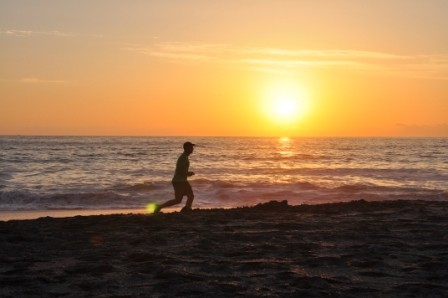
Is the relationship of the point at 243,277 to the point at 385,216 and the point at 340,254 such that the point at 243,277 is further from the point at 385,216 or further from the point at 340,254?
the point at 385,216

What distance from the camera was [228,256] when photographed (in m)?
7.19

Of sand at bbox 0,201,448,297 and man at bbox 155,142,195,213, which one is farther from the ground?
man at bbox 155,142,195,213

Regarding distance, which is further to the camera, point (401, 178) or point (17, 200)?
point (401, 178)

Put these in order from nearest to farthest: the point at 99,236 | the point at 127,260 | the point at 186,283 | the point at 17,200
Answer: the point at 186,283 → the point at 127,260 → the point at 99,236 → the point at 17,200

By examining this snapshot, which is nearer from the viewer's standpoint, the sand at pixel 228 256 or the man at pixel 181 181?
the sand at pixel 228 256

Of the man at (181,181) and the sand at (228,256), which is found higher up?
the man at (181,181)

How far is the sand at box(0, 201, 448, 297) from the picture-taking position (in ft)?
18.6

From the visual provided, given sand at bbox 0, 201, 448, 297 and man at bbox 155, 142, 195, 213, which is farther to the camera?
man at bbox 155, 142, 195, 213

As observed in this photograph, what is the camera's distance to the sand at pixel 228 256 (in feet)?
18.6

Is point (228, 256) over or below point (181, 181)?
below

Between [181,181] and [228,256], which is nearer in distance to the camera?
[228,256]

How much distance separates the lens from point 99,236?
8805 millimetres

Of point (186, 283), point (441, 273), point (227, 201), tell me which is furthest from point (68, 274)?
point (227, 201)

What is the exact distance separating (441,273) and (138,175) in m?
26.7
